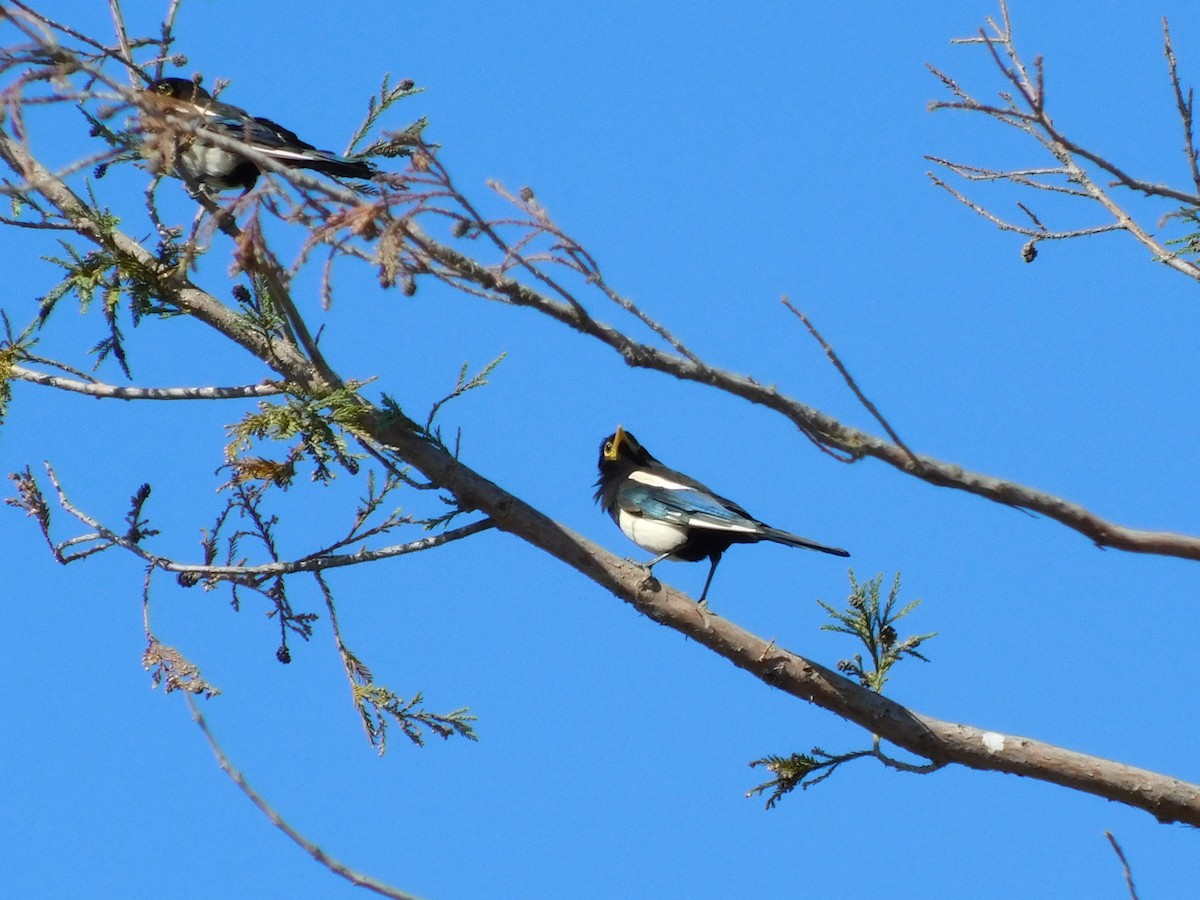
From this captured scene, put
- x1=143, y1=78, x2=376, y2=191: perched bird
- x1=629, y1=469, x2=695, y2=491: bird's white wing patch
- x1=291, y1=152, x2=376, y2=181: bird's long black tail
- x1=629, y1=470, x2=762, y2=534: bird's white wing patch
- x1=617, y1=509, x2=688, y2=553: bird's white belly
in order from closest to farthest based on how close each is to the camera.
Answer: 1. x1=143, y1=78, x2=376, y2=191: perched bird
2. x1=291, y1=152, x2=376, y2=181: bird's long black tail
3. x1=629, y1=470, x2=762, y2=534: bird's white wing patch
4. x1=617, y1=509, x2=688, y2=553: bird's white belly
5. x1=629, y1=469, x2=695, y2=491: bird's white wing patch

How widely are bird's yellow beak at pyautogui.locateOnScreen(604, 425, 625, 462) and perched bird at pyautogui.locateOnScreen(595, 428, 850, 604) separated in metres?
0.19

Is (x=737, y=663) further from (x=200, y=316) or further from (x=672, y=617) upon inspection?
(x=200, y=316)

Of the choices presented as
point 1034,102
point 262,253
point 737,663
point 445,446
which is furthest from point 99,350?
point 1034,102

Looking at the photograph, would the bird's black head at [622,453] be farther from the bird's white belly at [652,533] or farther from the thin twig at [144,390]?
the thin twig at [144,390]

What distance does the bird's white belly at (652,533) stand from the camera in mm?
7223

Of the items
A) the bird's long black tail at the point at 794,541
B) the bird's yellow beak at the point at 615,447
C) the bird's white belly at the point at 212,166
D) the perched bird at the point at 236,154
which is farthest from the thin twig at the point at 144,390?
the bird's yellow beak at the point at 615,447

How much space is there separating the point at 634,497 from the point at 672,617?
7.69ft

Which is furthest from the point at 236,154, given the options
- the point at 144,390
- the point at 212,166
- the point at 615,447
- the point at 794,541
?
the point at 615,447

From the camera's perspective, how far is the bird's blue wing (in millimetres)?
7016

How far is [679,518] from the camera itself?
7.18 metres

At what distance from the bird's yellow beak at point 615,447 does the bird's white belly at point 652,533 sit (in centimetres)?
58

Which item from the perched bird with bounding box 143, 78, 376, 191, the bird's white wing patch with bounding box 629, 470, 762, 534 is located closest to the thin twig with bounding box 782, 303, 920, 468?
the perched bird with bounding box 143, 78, 376, 191

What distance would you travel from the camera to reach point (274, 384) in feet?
16.8

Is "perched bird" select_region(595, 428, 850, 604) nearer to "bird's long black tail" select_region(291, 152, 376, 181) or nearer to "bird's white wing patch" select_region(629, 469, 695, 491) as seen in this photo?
"bird's white wing patch" select_region(629, 469, 695, 491)
